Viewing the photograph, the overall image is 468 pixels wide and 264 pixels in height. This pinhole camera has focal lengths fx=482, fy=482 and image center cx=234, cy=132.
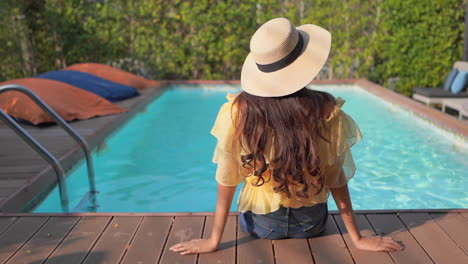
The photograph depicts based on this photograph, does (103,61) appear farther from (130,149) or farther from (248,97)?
(248,97)

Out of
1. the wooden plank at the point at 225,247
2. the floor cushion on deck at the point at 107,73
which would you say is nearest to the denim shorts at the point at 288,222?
the wooden plank at the point at 225,247

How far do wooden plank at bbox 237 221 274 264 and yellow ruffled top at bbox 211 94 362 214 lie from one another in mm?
176

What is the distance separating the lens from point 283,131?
190 centimetres

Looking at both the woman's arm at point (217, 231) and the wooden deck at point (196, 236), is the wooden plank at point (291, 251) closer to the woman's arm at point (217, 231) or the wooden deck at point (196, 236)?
the wooden deck at point (196, 236)

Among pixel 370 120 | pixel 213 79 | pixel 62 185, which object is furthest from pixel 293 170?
pixel 213 79

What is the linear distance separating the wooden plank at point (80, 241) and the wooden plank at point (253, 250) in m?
0.71

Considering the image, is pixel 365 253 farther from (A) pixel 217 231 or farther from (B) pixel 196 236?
(B) pixel 196 236

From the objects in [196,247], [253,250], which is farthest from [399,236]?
[196,247]

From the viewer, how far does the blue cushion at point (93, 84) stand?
6.93 meters

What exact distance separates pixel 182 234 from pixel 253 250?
1.27 ft

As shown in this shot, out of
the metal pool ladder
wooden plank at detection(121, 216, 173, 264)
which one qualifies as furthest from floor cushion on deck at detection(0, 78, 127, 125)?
wooden plank at detection(121, 216, 173, 264)

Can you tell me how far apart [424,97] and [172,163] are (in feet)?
13.1

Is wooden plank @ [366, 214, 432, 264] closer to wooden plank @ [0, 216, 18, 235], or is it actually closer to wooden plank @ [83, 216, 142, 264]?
wooden plank @ [83, 216, 142, 264]

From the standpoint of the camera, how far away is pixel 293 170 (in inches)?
76.9
